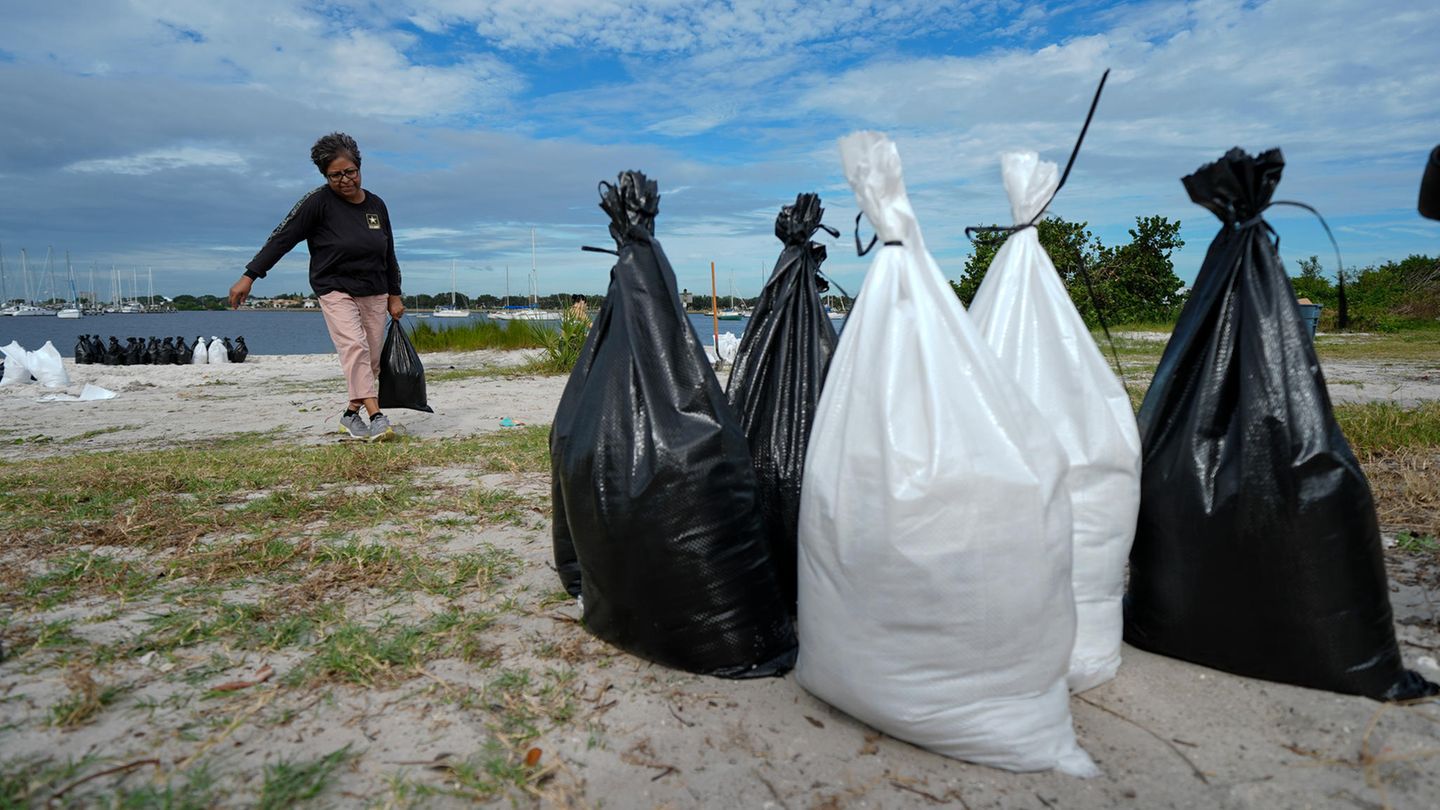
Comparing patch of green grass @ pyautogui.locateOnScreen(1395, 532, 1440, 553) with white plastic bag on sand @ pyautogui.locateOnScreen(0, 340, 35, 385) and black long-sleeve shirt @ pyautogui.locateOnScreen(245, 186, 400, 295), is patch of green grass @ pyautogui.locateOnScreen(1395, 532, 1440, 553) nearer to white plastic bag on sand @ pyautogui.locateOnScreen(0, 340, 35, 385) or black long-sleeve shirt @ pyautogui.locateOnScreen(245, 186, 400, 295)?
black long-sleeve shirt @ pyautogui.locateOnScreen(245, 186, 400, 295)

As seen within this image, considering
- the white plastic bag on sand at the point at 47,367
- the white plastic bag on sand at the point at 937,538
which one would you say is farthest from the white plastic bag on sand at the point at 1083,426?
the white plastic bag on sand at the point at 47,367

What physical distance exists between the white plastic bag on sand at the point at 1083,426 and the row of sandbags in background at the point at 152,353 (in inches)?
615

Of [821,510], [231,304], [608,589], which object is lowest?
[608,589]

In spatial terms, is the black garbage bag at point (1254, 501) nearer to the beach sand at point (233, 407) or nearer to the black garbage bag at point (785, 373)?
the black garbage bag at point (785, 373)

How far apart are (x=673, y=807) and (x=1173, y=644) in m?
1.28

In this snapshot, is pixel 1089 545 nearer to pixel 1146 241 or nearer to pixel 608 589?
pixel 608 589

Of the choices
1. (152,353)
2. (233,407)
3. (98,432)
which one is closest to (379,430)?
(98,432)

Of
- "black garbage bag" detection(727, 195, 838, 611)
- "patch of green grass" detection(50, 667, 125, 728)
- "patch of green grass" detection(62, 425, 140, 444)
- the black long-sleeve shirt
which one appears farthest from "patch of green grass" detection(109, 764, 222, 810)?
"patch of green grass" detection(62, 425, 140, 444)

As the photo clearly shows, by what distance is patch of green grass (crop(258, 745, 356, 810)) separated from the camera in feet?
5.08

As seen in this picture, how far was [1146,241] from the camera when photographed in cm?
1778

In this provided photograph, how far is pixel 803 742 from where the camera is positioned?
180cm

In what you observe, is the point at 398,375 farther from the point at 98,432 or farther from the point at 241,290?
the point at 98,432

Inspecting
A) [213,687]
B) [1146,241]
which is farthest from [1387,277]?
[213,687]

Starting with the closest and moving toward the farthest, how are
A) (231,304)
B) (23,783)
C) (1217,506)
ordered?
1. (23,783)
2. (1217,506)
3. (231,304)
